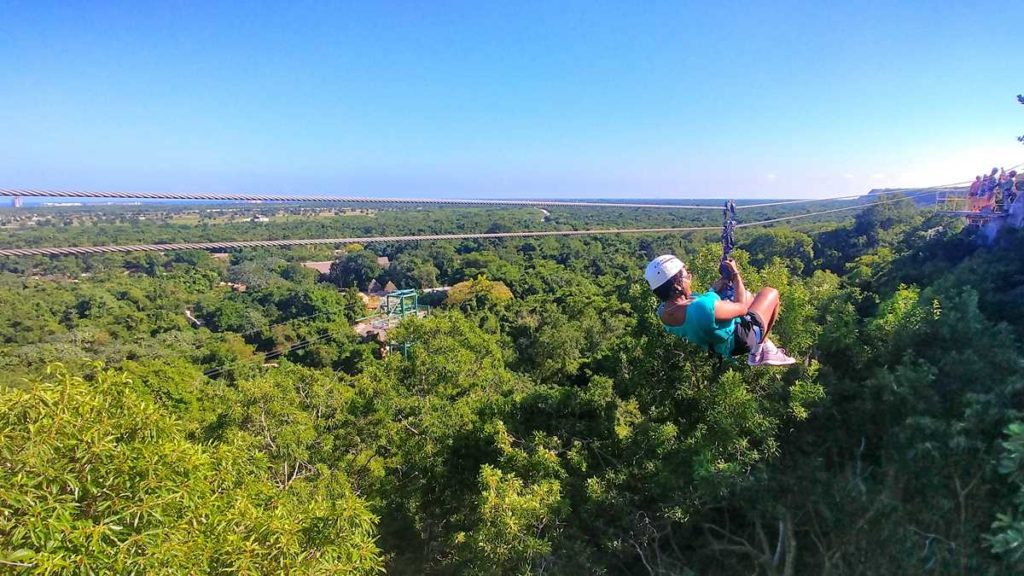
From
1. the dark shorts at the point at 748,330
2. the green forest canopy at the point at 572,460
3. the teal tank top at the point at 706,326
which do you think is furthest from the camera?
the green forest canopy at the point at 572,460

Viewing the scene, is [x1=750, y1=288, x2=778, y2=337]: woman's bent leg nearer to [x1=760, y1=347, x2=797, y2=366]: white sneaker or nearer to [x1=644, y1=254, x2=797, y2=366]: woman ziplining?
[x1=644, y1=254, x2=797, y2=366]: woman ziplining

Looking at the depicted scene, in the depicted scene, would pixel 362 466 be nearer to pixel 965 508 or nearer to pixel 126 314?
pixel 965 508

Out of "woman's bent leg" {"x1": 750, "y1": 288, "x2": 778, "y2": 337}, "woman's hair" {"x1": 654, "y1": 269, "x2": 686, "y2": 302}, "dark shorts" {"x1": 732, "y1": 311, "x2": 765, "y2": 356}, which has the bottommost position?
"dark shorts" {"x1": 732, "y1": 311, "x2": 765, "y2": 356}

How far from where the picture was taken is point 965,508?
24.4ft

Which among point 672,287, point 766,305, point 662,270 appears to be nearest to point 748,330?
point 766,305

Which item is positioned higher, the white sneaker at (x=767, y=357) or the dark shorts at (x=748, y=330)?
the dark shorts at (x=748, y=330)

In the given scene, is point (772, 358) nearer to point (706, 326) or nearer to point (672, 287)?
point (706, 326)

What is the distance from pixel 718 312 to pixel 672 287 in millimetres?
320

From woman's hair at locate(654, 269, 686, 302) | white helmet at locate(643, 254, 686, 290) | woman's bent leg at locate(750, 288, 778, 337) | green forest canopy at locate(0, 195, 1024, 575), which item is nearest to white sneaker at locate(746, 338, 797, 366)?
woman's bent leg at locate(750, 288, 778, 337)

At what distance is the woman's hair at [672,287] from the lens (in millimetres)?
3223

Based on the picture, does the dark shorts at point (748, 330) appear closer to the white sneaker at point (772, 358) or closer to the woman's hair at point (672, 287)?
the white sneaker at point (772, 358)

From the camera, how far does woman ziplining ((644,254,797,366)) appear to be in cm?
318

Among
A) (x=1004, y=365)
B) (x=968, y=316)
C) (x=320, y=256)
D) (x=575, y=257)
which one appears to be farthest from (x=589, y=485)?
(x=320, y=256)

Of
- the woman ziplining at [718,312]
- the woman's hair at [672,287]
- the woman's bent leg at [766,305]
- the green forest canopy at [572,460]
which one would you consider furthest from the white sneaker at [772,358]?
the green forest canopy at [572,460]
